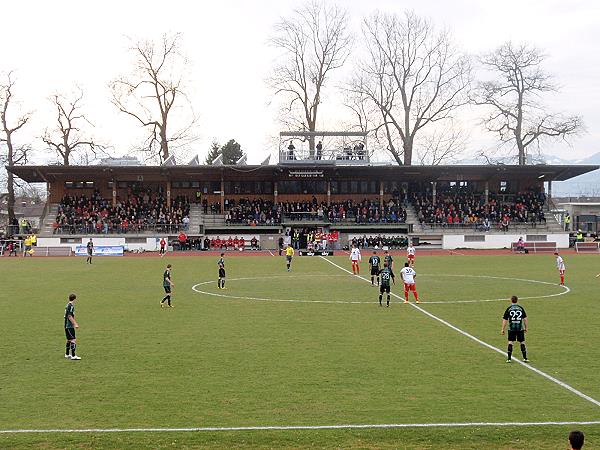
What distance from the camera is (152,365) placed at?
15945 millimetres

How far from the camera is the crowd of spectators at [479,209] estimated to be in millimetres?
69500

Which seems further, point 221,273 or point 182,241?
point 182,241

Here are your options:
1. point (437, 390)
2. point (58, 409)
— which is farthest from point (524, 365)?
point (58, 409)

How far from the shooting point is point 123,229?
6612 cm

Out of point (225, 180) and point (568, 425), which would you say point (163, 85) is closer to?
point (225, 180)

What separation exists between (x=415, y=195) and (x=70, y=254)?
35.6 metres

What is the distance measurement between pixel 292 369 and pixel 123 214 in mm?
56103

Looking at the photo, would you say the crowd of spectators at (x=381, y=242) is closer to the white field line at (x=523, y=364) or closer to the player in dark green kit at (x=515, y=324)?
the white field line at (x=523, y=364)

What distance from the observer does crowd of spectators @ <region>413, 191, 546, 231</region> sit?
228ft

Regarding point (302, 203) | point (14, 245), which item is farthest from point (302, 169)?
point (14, 245)

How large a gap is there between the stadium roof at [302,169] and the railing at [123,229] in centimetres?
592

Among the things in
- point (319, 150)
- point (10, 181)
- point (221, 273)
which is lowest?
point (221, 273)

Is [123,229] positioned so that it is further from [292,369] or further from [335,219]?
[292,369]

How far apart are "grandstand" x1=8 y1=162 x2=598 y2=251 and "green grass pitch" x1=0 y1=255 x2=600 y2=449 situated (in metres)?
36.8
